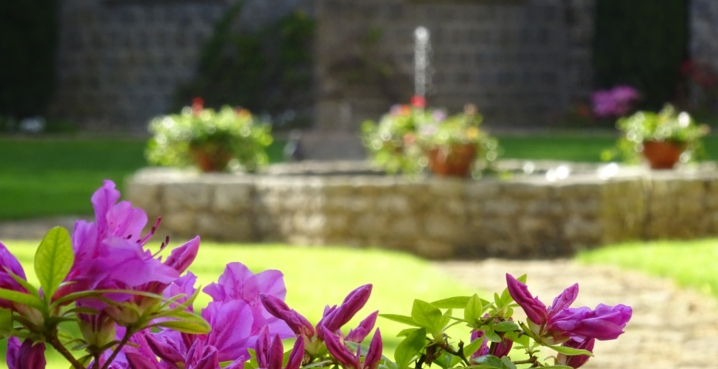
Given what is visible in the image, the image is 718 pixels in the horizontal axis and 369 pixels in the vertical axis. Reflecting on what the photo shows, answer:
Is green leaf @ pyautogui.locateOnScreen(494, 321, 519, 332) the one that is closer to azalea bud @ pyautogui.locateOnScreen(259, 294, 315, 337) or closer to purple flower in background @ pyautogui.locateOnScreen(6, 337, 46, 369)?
azalea bud @ pyautogui.locateOnScreen(259, 294, 315, 337)

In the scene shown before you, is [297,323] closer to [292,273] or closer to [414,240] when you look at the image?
[292,273]

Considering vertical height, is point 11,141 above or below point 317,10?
below

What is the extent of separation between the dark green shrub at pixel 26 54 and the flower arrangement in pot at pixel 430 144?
10368 mm

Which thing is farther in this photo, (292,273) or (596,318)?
(292,273)

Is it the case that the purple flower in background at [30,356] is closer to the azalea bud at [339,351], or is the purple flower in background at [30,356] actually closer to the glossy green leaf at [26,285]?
the glossy green leaf at [26,285]

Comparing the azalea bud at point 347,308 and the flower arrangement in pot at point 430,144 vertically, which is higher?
the azalea bud at point 347,308

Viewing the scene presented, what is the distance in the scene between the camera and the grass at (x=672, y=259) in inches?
226

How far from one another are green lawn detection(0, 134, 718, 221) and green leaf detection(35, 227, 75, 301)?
8.48m

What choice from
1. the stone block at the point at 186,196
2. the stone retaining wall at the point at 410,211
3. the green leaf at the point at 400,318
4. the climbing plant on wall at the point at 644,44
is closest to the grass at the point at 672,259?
the stone retaining wall at the point at 410,211

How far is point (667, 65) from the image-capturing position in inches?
703

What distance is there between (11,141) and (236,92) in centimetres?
411

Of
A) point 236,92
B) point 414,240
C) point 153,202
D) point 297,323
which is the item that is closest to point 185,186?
point 153,202

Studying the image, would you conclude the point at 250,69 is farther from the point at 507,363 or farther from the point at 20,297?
the point at 20,297

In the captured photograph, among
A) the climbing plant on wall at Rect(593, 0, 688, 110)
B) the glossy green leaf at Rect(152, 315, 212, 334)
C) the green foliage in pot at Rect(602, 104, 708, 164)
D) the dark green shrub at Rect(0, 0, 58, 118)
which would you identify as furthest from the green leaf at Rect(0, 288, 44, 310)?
the dark green shrub at Rect(0, 0, 58, 118)
